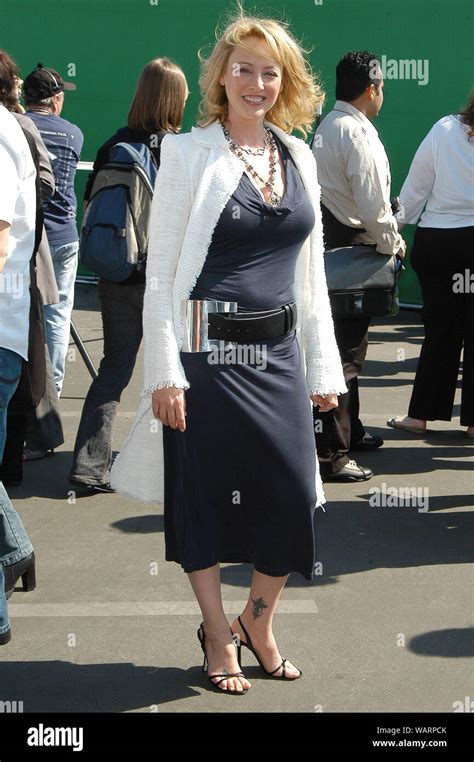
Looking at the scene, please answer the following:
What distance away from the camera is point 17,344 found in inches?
163

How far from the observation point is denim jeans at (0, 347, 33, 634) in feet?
13.6

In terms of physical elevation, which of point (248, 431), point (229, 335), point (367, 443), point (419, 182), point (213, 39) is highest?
point (213, 39)

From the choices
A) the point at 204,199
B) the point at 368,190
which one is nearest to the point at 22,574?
the point at 204,199

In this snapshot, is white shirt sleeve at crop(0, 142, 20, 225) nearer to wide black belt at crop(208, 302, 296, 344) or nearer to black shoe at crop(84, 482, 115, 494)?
wide black belt at crop(208, 302, 296, 344)

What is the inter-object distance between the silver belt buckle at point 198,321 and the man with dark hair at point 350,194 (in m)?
2.54

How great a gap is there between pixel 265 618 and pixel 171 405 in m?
0.80

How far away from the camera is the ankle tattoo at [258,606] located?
13.2 ft

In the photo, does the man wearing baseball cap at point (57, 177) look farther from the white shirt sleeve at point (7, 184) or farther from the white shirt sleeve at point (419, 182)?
the white shirt sleeve at point (7, 184)

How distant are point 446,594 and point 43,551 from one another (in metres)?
1.68

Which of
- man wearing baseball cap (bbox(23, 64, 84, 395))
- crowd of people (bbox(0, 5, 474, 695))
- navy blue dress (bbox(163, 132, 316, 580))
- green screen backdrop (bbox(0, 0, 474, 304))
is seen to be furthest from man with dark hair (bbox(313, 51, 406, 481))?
green screen backdrop (bbox(0, 0, 474, 304))

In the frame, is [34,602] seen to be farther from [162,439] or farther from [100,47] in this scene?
[100,47]

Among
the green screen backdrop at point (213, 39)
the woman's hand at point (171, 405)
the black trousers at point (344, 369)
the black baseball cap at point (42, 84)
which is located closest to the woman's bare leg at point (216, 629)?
the woman's hand at point (171, 405)

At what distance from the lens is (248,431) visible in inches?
150

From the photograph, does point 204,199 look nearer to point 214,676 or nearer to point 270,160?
point 270,160
